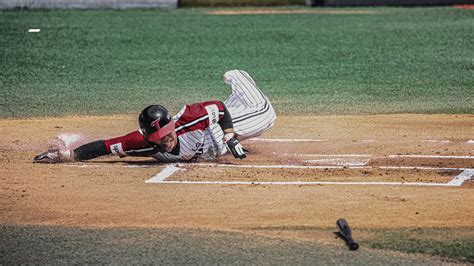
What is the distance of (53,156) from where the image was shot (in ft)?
33.1

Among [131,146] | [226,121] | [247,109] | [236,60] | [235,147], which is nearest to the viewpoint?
[235,147]

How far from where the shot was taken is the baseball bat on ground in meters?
7.16

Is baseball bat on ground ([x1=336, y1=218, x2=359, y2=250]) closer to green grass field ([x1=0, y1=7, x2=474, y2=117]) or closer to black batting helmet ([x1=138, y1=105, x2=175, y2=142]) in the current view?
black batting helmet ([x1=138, y1=105, x2=175, y2=142])

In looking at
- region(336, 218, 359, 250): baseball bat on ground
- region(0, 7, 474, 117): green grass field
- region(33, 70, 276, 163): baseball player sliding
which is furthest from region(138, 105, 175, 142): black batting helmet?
region(0, 7, 474, 117): green grass field

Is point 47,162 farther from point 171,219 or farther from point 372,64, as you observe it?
point 372,64

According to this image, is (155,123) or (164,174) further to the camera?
(164,174)

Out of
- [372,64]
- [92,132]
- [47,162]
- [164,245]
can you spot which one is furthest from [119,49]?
[164,245]

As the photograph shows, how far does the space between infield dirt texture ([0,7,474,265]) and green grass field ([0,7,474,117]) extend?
49mm

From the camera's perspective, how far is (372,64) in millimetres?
16188

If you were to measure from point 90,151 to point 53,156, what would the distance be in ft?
1.19

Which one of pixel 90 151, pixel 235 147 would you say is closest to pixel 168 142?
pixel 235 147

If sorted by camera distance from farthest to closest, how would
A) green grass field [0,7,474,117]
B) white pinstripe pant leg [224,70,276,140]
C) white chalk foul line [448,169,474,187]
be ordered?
green grass field [0,7,474,117], white pinstripe pant leg [224,70,276,140], white chalk foul line [448,169,474,187]

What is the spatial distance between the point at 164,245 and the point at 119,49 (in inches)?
420

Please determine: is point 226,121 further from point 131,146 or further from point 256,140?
point 256,140
